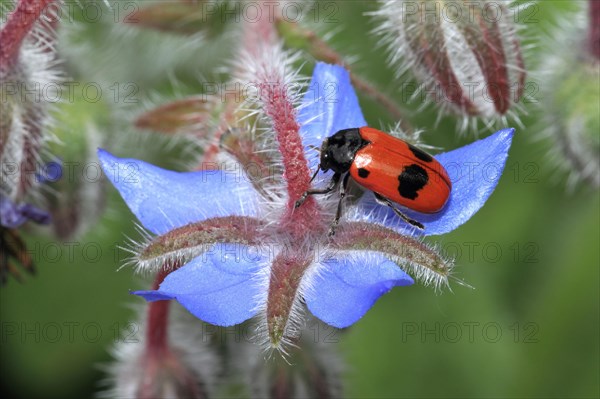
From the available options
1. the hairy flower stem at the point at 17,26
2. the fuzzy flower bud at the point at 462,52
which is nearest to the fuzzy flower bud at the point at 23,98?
the hairy flower stem at the point at 17,26

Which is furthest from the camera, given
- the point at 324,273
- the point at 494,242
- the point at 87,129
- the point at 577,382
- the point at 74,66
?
the point at 494,242

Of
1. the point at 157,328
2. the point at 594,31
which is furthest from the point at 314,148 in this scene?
the point at 594,31

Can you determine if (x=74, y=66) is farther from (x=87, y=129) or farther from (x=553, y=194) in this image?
(x=553, y=194)

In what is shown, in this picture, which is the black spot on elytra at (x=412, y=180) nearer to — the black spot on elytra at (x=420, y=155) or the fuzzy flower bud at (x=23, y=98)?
the black spot on elytra at (x=420, y=155)

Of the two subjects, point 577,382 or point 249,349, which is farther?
point 577,382

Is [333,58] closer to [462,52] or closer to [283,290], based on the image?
[462,52]

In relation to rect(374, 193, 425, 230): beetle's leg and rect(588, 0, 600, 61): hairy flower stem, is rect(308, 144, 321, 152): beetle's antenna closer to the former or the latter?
rect(374, 193, 425, 230): beetle's leg

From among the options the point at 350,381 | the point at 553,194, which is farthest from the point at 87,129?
the point at 553,194
